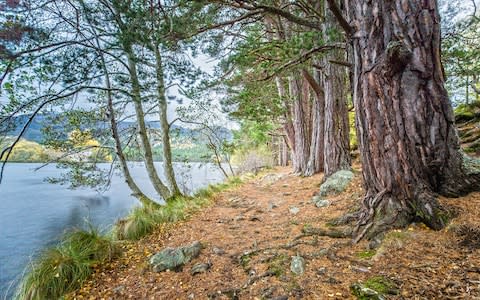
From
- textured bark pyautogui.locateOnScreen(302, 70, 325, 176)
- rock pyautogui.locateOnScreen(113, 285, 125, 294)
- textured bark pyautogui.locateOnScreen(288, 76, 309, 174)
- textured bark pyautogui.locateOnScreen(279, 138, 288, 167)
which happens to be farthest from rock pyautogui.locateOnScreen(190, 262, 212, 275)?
textured bark pyautogui.locateOnScreen(279, 138, 288, 167)

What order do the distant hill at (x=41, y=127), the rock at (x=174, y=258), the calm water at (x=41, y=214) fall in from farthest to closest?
the calm water at (x=41, y=214) → the distant hill at (x=41, y=127) → the rock at (x=174, y=258)

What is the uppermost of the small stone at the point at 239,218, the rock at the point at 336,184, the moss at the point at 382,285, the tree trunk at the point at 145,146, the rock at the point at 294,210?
the tree trunk at the point at 145,146

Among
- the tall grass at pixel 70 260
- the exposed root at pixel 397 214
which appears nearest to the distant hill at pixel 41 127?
the tall grass at pixel 70 260

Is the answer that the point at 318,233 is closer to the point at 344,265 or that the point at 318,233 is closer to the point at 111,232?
the point at 344,265

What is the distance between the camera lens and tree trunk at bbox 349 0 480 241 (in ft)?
6.16

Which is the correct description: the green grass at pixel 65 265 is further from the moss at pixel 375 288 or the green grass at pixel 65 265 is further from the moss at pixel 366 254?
the moss at pixel 366 254

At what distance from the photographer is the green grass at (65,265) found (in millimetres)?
1833

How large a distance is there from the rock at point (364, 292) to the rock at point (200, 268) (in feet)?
3.53

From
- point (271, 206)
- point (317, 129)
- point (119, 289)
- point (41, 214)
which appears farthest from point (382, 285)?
point (41, 214)

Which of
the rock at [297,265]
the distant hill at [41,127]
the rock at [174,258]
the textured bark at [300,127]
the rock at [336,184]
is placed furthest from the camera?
the textured bark at [300,127]

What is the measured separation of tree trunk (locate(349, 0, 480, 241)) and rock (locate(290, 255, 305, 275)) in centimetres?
57

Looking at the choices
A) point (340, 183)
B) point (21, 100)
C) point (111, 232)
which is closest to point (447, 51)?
point (340, 183)

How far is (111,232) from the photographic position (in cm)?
300

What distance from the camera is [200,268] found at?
6.34ft
